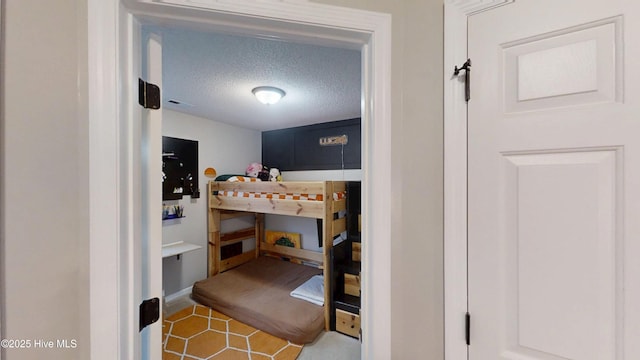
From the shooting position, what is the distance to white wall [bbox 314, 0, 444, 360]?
725mm

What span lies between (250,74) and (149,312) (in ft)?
5.24

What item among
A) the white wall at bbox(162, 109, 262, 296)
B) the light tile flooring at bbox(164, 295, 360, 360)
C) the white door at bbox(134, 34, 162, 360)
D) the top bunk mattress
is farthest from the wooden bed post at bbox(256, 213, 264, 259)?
the white door at bbox(134, 34, 162, 360)

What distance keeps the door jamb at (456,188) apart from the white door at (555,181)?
0.02m

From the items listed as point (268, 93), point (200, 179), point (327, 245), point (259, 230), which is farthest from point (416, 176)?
point (259, 230)

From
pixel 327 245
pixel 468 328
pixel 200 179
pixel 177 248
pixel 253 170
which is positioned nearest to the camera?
pixel 468 328

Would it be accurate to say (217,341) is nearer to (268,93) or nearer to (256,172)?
(256,172)

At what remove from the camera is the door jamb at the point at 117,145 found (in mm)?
581

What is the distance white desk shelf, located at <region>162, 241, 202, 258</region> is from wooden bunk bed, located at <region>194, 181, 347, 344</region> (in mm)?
380

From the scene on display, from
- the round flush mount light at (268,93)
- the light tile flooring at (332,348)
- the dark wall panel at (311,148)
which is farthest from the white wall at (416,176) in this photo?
the dark wall panel at (311,148)

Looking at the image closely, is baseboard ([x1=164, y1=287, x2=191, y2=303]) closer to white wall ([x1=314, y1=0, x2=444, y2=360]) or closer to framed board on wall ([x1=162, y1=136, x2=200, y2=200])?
framed board on wall ([x1=162, y1=136, x2=200, y2=200])

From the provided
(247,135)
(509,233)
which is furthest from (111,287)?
(247,135)

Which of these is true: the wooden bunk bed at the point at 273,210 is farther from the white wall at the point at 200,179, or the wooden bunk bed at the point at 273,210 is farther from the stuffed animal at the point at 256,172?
the stuffed animal at the point at 256,172

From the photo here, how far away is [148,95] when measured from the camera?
709mm

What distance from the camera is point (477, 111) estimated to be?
67 cm
